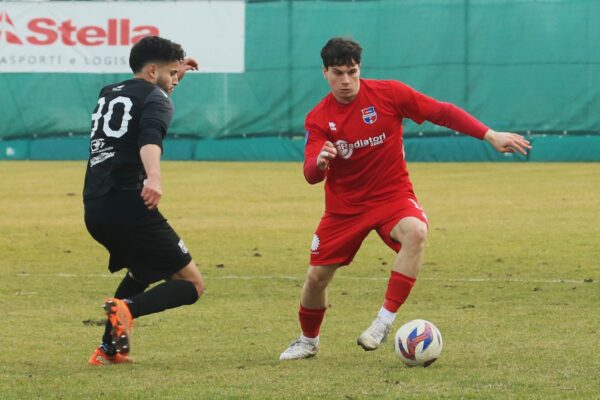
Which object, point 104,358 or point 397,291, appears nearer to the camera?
point 104,358

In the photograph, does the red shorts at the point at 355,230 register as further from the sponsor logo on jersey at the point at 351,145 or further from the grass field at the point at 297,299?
the grass field at the point at 297,299

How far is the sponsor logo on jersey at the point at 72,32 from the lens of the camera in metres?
26.7

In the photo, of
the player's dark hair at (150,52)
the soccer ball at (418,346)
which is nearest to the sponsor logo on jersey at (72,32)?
the player's dark hair at (150,52)

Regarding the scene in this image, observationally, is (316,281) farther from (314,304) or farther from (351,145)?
(351,145)

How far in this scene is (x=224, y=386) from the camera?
6.63 m

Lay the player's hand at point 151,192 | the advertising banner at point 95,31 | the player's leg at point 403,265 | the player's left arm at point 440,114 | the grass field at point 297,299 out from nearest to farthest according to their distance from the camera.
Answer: the grass field at point 297,299, the player's hand at point 151,192, the player's leg at point 403,265, the player's left arm at point 440,114, the advertising banner at point 95,31

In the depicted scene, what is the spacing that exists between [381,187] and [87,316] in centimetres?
285

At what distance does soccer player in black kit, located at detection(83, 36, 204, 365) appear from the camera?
293 inches

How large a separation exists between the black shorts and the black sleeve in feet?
1.35

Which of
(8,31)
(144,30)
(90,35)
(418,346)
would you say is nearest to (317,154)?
(418,346)

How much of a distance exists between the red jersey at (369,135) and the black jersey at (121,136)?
3.50ft

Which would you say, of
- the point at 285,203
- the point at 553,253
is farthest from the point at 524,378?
the point at 285,203

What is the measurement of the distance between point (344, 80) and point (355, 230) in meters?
0.89

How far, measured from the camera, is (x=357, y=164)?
26.9 ft
